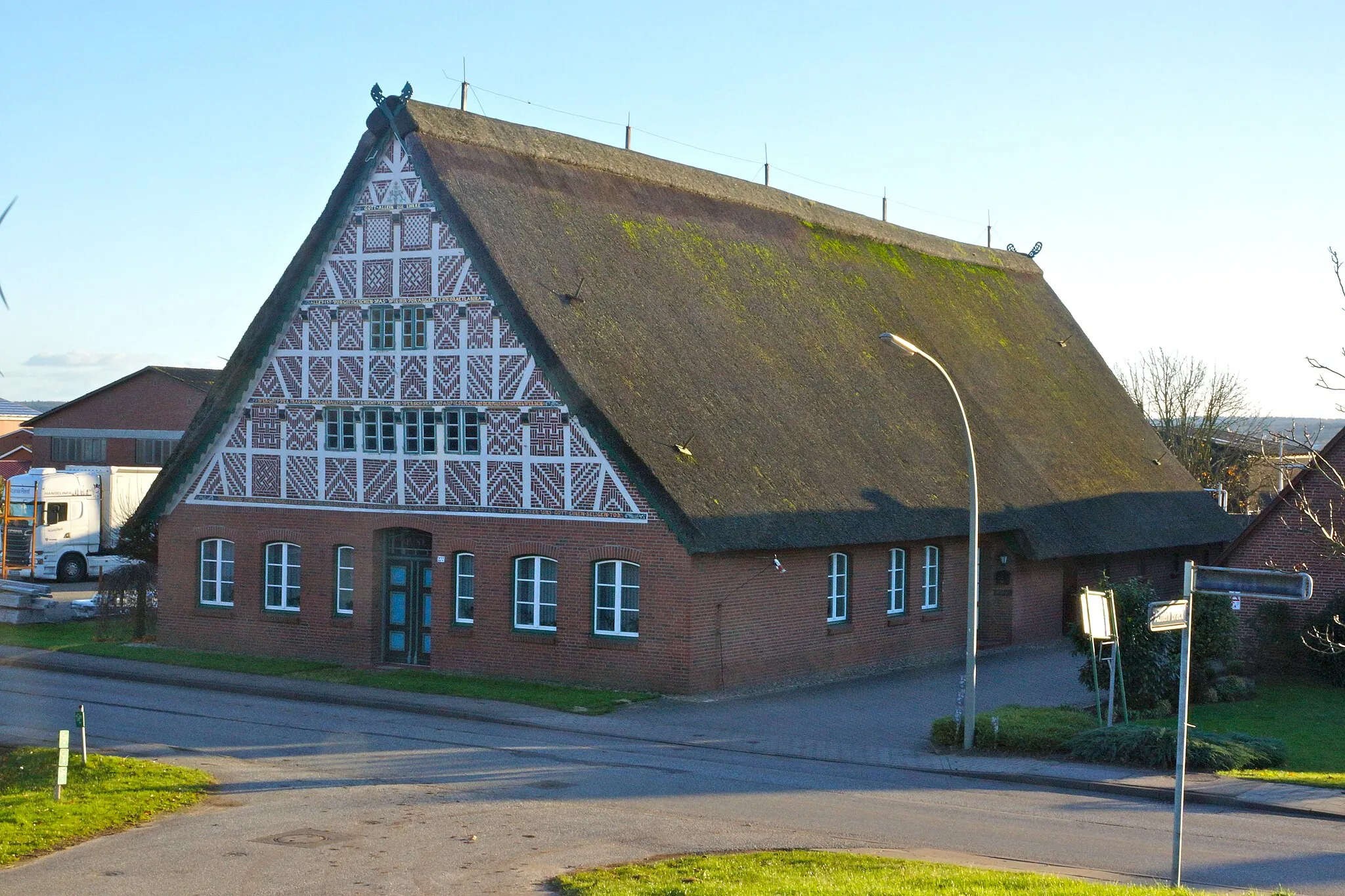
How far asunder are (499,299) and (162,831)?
13.1 meters

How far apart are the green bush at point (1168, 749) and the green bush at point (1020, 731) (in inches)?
14.9

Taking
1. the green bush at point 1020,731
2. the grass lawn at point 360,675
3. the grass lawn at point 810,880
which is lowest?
the grass lawn at point 360,675

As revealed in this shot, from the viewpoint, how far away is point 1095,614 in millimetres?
19266

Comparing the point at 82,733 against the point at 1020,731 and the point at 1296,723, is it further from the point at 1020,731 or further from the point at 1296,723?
the point at 1296,723

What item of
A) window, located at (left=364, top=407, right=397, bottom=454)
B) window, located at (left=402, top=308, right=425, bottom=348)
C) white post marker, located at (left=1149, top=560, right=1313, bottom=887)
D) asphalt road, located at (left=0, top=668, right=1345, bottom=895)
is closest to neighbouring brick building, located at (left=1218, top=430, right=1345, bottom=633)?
asphalt road, located at (left=0, top=668, right=1345, bottom=895)

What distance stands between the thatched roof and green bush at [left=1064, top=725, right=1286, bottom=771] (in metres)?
7.21

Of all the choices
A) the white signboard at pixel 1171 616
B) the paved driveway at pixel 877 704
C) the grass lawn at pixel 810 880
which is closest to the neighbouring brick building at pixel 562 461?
the paved driveway at pixel 877 704

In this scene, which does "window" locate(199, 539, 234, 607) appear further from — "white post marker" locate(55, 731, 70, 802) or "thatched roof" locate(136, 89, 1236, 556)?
"white post marker" locate(55, 731, 70, 802)

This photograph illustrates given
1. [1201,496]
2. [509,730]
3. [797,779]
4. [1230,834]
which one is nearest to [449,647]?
[509,730]

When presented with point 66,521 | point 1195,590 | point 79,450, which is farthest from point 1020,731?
point 79,450

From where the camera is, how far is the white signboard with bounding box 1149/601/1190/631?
1200 centimetres

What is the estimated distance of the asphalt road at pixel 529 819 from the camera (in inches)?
526

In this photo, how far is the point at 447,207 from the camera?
26500 millimetres

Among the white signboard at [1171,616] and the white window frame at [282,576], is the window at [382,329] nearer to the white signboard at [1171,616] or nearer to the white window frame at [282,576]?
the white window frame at [282,576]
